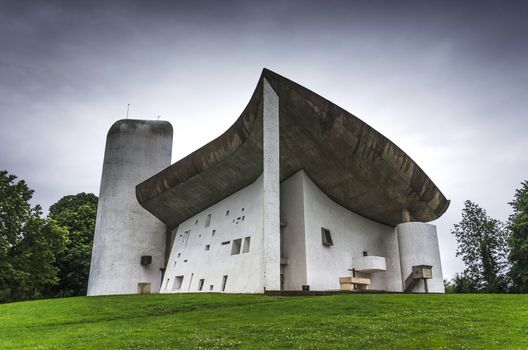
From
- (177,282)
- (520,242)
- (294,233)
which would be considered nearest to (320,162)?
(294,233)

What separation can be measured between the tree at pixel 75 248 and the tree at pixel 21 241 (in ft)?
24.5

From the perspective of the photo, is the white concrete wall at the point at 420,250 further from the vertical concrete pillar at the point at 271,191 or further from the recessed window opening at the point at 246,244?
the vertical concrete pillar at the point at 271,191

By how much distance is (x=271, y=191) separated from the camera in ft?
58.7

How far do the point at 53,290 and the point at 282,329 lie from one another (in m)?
35.2

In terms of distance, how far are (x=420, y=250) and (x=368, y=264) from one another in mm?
2954

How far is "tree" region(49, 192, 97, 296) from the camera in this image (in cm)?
3738

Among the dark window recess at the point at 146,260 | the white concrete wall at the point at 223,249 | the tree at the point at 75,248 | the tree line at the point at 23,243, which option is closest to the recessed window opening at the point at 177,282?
the white concrete wall at the point at 223,249

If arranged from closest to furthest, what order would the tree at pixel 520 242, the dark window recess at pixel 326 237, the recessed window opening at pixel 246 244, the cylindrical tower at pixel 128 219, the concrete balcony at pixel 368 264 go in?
1. the recessed window opening at pixel 246 244
2. the dark window recess at pixel 326 237
3. the concrete balcony at pixel 368 264
4. the tree at pixel 520 242
5. the cylindrical tower at pixel 128 219

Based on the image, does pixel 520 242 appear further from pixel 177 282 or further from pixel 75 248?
pixel 75 248

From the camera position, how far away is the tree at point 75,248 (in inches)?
1471

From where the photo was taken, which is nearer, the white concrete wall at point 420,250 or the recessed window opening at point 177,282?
the white concrete wall at point 420,250

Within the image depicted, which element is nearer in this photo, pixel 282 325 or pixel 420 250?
pixel 282 325

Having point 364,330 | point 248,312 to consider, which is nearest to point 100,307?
point 248,312

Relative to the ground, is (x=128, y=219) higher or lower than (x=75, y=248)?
higher
